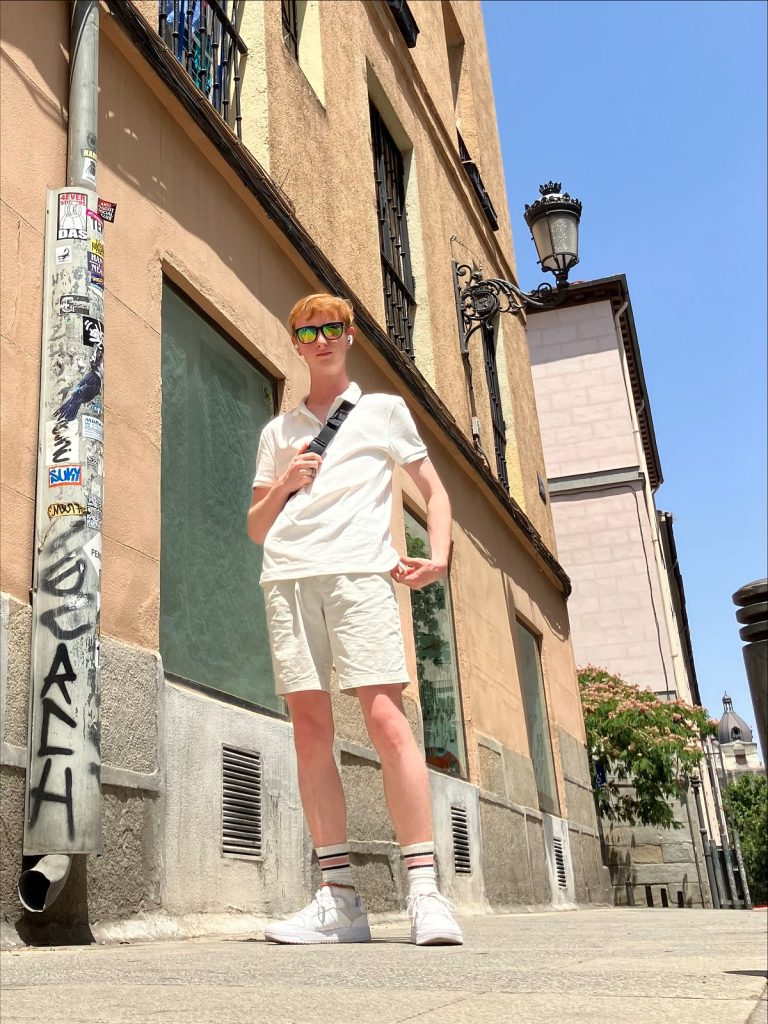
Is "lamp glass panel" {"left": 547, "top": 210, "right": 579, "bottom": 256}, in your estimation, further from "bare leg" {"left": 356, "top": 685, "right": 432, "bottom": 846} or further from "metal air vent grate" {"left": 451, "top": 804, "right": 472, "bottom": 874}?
"bare leg" {"left": 356, "top": 685, "right": 432, "bottom": 846}

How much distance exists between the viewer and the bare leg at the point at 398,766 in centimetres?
328

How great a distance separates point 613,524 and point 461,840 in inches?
673

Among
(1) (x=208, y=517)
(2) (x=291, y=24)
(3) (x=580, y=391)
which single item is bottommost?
(1) (x=208, y=517)

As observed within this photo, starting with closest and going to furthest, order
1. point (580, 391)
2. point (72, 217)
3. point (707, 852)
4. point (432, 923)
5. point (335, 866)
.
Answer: point (432, 923) < point (335, 866) < point (72, 217) < point (707, 852) < point (580, 391)

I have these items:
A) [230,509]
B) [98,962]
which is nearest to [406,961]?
[98,962]

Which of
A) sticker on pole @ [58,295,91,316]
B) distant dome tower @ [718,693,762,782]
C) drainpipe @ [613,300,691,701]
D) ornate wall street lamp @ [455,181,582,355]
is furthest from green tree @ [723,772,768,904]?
sticker on pole @ [58,295,91,316]

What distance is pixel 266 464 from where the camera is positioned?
3703 mm

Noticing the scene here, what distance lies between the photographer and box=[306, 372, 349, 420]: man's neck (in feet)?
12.1

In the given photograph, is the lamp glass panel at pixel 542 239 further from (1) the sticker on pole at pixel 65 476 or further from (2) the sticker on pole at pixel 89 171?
(1) the sticker on pole at pixel 65 476

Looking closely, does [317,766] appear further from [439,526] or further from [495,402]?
[495,402]

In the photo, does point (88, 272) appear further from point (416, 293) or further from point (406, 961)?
point (416, 293)

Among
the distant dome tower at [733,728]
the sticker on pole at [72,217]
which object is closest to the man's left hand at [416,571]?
the sticker on pole at [72,217]

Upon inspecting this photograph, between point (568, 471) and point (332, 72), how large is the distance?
17238mm

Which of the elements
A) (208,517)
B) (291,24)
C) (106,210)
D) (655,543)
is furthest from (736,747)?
(106,210)
